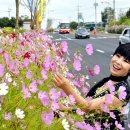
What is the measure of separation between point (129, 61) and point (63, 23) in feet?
295

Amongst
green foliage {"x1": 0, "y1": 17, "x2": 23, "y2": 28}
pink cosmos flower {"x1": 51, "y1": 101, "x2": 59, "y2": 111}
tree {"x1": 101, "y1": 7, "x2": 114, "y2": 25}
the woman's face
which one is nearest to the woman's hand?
A: pink cosmos flower {"x1": 51, "y1": 101, "x2": 59, "y2": 111}

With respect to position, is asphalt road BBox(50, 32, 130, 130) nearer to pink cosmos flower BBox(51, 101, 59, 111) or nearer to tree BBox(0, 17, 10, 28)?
pink cosmos flower BBox(51, 101, 59, 111)

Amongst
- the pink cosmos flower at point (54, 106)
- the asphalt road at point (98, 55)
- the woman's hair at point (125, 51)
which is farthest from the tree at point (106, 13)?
the pink cosmos flower at point (54, 106)

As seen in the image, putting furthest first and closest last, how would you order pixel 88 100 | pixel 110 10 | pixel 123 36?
pixel 110 10, pixel 123 36, pixel 88 100

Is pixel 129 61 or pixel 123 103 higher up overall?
Result: pixel 129 61

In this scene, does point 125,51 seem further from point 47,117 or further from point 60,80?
point 47,117

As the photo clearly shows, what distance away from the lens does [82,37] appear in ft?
187

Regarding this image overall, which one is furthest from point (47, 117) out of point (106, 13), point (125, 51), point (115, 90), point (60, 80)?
point (106, 13)

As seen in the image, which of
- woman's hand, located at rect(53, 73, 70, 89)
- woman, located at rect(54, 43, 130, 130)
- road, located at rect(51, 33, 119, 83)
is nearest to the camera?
woman's hand, located at rect(53, 73, 70, 89)

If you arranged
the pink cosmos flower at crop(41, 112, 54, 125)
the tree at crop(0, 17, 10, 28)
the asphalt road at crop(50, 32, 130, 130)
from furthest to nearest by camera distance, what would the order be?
the tree at crop(0, 17, 10, 28) → the asphalt road at crop(50, 32, 130, 130) → the pink cosmos flower at crop(41, 112, 54, 125)

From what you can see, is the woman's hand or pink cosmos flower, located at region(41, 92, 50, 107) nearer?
pink cosmos flower, located at region(41, 92, 50, 107)

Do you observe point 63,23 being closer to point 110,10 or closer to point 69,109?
point 110,10

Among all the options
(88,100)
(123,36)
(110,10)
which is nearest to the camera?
(88,100)

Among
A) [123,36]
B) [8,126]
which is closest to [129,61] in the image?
[8,126]
